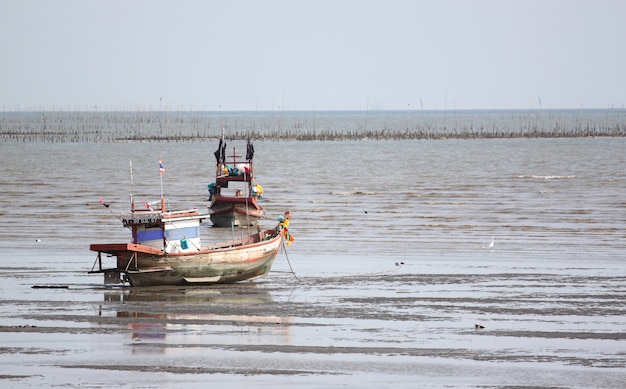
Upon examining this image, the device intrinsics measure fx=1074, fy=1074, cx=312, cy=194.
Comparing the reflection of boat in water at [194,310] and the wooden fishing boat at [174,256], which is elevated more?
the wooden fishing boat at [174,256]

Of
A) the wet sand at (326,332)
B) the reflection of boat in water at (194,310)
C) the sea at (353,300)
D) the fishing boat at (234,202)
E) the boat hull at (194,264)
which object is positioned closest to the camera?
the wet sand at (326,332)

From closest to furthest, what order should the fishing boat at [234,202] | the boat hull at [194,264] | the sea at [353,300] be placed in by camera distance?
the sea at [353,300], the boat hull at [194,264], the fishing boat at [234,202]

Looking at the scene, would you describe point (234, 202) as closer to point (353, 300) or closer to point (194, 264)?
point (194, 264)

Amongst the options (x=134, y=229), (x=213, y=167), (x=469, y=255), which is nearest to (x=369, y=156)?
(x=213, y=167)

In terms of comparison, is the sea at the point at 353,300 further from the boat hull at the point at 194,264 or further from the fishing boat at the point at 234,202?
the fishing boat at the point at 234,202

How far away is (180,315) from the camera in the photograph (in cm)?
1861

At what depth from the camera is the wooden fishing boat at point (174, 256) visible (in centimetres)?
2114

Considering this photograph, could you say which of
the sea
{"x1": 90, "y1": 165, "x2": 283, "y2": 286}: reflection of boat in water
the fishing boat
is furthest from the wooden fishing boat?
the fishing boat

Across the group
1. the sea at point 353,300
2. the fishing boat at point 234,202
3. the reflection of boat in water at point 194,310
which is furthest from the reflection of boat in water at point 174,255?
the fishing boat at point 234,202

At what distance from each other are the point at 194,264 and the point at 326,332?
5549mm

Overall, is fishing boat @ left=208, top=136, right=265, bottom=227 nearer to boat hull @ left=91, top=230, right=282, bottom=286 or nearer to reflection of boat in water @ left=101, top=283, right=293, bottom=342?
boat hull @ left=91, top=230, right=282, bottom=286

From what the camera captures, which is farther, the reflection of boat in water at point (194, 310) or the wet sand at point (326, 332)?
the reflection of boat in water at point (194, 310)

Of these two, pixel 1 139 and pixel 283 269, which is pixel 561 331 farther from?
pixel 1 139

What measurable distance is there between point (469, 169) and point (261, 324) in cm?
4669
